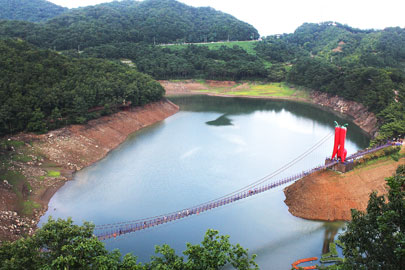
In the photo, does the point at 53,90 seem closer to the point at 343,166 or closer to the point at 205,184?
the point at 205,184

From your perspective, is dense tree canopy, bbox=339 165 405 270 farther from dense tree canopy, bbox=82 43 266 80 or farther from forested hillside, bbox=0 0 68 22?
forested hillside, bbox=0 0 68 22

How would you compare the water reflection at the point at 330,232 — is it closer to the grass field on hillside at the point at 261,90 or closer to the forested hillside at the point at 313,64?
the forested hillside at the point at 313,64

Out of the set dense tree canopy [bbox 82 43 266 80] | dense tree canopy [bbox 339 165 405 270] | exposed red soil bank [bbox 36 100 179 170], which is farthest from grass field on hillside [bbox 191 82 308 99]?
dense tree canopy [bbox 339 165 405 270]

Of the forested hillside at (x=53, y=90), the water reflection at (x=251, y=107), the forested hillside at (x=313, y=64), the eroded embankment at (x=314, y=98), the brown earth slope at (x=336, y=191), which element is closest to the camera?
the brown earth slope at (x=336, y=191)

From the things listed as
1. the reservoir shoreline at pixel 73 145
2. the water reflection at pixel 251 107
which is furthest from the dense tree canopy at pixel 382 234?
the water reflection at pixel 251 107

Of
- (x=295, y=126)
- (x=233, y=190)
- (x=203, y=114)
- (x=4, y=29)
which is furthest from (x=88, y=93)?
(x=4, y=29)
